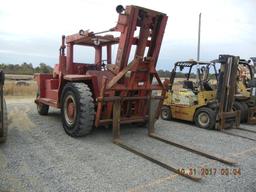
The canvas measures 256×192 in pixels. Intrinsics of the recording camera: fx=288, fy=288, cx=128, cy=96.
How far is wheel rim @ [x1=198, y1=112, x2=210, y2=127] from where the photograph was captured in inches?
335

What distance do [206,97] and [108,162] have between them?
190 inches

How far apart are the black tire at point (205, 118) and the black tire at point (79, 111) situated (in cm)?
365

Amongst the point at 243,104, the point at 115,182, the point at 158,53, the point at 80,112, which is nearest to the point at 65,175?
the point at 115,182

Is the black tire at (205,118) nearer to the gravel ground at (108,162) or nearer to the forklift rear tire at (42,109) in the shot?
the gravel ground at (108,162)

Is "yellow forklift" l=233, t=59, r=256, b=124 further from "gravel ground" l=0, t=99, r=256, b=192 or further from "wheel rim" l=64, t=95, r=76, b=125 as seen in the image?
"wheel rim" l=64, t=95, r=76, b=125

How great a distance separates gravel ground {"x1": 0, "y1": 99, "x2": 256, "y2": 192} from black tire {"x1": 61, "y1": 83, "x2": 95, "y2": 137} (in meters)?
0.22

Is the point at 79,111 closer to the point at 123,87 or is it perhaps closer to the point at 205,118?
the point at 123,87

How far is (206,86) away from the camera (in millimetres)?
9289

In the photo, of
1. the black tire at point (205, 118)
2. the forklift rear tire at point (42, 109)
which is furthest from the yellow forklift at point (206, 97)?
the forklift rear tire at point (42, 109)

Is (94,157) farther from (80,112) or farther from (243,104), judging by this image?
(243,104)

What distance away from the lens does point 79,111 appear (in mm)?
6508

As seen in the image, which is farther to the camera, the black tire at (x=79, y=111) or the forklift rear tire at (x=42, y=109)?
the forklift rear tire at (x=42, y=109)

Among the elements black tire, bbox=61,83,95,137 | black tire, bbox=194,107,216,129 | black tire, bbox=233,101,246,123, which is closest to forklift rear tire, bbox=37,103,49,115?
black tire, bbox=61,83,95,137

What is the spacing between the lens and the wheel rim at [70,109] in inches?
273
